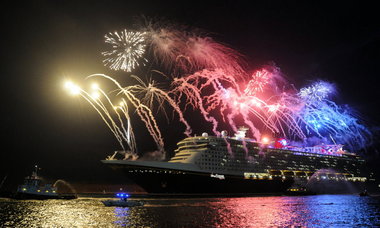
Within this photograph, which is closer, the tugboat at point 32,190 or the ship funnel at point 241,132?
the tugboat at point 32,190

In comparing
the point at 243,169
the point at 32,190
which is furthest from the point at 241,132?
the point at 32,190

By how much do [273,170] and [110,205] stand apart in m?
45.9

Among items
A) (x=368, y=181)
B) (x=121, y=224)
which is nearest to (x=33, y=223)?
(x=121, y=224)

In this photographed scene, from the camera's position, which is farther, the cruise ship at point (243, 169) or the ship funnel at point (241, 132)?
the ship funnel at point (241, 132)

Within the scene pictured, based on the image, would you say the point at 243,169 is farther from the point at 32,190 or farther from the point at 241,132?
the point at 32,190

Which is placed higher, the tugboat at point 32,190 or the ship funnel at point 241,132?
the ship funnel at point 241,132

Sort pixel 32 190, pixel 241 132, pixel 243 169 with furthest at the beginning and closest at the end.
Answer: pixel 241 132, pixel 243 169, pixel 32 190

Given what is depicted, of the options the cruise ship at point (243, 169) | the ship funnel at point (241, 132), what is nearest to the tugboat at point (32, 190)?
the cruise ship at point (243, 169)

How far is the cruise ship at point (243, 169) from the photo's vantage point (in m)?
62.6

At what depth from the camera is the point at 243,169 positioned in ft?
243

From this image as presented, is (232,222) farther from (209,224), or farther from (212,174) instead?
(212,174)

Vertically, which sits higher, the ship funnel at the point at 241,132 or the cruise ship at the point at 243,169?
the ship funnel at the point at 241,132

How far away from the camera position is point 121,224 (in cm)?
2923

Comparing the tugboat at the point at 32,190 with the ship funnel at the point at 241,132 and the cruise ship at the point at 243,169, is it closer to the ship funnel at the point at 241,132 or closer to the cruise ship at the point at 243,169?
the cruise ship at the point at 243,169
